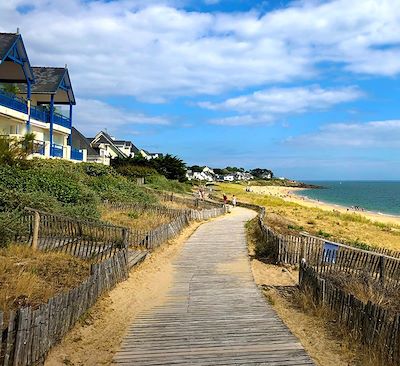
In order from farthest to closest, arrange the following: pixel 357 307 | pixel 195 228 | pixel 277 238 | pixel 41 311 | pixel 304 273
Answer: pixel 195 228 < pixel 277 238 < pixel 304 273 < pixel 357 307 < pixel 41 311

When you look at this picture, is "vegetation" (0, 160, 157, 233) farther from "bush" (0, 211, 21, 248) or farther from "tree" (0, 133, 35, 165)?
"tree" (0, 133, 35, 165)

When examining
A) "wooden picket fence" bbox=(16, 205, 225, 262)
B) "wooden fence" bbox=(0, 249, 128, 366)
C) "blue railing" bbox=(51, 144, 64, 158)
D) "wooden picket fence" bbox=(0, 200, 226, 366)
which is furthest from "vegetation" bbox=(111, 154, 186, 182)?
"wooden fence" bbox=(0, 249, 128, 366)

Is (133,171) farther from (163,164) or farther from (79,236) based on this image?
(79,236)

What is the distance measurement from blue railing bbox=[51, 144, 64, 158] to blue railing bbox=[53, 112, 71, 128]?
2767 mm

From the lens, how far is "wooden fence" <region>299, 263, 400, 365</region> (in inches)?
284

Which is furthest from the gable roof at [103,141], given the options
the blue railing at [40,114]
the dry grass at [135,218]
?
the dry grass at [135,218]

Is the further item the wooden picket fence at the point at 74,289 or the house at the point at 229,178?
the house at the point at 229,178

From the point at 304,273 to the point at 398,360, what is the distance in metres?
4.64

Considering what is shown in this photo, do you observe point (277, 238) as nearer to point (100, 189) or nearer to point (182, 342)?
point (182, 342)

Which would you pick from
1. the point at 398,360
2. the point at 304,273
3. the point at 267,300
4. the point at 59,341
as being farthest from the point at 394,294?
the point at 59,341

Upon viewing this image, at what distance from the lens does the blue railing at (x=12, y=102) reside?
28422 mm

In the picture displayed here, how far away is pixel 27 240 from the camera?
1418 cm

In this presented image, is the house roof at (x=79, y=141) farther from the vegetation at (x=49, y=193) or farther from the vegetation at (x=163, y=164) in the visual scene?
the vegetation at (x=49, y=193)

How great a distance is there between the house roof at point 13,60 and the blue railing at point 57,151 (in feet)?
17.1
